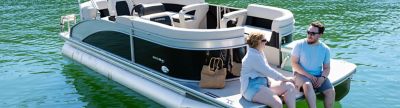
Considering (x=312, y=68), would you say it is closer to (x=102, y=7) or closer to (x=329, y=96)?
(x=329, y=96)

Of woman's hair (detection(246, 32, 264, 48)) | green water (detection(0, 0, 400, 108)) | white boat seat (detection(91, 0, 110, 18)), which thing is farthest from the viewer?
white boat seat (detection(91, 0, 110, 18))

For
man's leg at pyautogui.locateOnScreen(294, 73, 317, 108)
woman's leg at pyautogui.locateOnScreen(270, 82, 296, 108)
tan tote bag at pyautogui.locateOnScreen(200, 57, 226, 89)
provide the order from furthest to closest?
tan tote bag at pyautogui.locateOnScreen(200, 57, 226, 89), man's leg at pyautogui.locateOnScreen(294, 73, 317, 108), woman's leg at pyautogui.locateOnScreen(270, 82, 296, 108)

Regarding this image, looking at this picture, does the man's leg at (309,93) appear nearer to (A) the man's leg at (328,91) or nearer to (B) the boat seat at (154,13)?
(A) the man's leg at (328,91)

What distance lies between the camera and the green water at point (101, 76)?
904 cm

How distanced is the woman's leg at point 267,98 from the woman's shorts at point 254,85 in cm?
4

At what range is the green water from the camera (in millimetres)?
9039

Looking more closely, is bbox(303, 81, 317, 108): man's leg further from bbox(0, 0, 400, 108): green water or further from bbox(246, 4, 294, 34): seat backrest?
bbox(246, 4, 294, 34): seat backrest

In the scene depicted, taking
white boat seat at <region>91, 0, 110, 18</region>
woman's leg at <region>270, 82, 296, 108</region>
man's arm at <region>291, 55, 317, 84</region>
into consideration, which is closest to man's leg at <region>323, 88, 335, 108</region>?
man's arm at <region>291, 55, 317, 84</region>

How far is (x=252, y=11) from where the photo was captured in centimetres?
902

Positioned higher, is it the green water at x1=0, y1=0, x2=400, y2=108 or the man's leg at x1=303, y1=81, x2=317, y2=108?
the man's leg at x1=303, y1=81, x2=317, y2=108

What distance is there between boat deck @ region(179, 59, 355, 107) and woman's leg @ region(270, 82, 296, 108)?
5.6 inches

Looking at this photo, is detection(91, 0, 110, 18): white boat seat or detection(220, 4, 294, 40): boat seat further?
detection(91, 0, 110, 18): white boat seat

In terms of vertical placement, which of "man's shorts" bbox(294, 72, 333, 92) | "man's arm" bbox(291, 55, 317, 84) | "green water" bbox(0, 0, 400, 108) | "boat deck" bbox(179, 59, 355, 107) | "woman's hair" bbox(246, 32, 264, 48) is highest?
"woman's hair" bbox(246, 32, 264, 48)

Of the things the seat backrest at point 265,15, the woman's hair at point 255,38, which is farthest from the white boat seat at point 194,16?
the woman's hair at point 255,38
